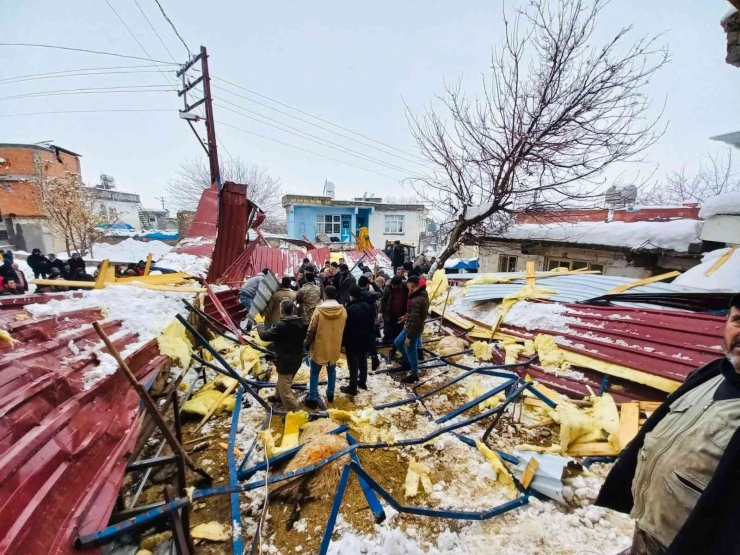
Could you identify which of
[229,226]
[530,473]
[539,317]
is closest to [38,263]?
[229,226]

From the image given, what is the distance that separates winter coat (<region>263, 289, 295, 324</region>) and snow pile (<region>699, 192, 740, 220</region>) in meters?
7.98

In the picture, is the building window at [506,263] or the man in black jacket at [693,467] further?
the building window at [506,263]

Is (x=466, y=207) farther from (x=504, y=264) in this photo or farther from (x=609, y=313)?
(x=609, y=313)

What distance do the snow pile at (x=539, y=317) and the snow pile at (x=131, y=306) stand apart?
18.7ft

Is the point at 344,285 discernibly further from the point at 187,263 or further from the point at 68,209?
the point at 68,209

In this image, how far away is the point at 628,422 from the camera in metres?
3.25

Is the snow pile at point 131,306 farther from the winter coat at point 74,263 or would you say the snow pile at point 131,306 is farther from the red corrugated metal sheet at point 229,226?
the winter coat at point 74,263

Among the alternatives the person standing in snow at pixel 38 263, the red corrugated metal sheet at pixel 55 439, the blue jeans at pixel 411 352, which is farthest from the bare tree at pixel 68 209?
the blue jeans at pixel 411 352

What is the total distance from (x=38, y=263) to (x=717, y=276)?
53.8ft

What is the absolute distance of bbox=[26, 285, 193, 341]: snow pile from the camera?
3307mm

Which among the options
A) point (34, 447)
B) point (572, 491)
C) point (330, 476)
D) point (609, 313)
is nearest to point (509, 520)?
point (572, 491)

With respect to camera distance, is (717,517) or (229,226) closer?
(717,517)

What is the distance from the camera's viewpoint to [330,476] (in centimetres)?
280

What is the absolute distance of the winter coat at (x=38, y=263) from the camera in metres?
8.75
